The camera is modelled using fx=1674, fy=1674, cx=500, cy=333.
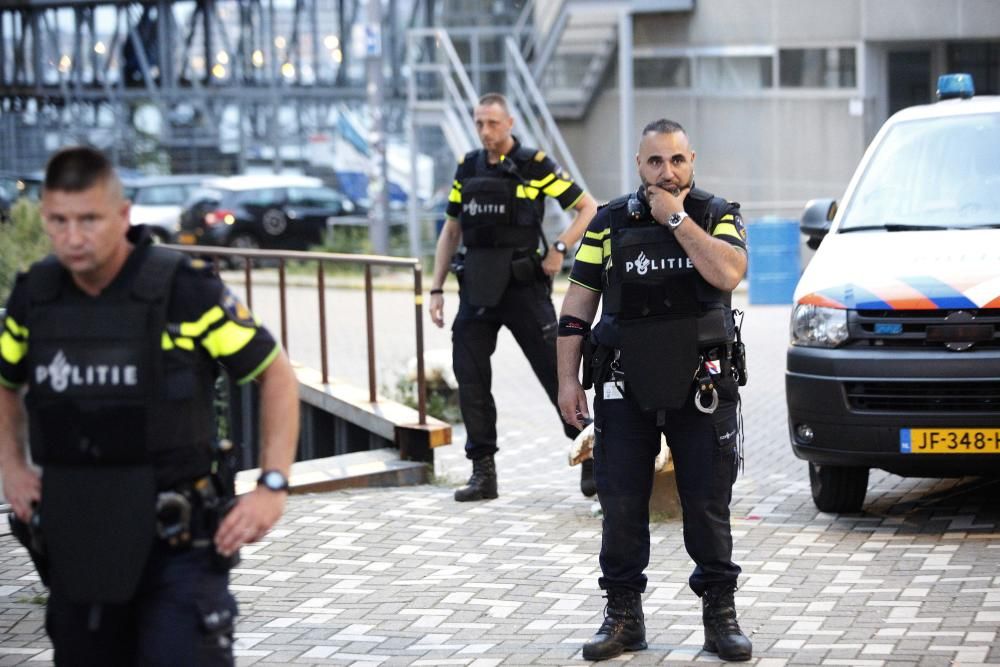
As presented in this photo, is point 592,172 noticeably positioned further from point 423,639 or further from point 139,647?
point 139,647

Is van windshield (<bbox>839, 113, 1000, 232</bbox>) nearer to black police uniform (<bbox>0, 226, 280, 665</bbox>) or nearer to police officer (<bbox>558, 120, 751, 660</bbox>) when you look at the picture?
police officer (<bbox>558, 120, 751, 660</bbox>)

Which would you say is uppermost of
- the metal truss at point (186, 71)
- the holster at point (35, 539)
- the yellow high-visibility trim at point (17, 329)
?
the metal truss at point (186, 71)

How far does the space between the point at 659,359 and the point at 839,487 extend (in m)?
2.98

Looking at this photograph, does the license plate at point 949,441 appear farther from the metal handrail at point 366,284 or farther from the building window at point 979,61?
the building window at point 979,61

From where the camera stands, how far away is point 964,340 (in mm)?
7383

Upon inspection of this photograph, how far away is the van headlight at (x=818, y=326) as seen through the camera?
7617 mm

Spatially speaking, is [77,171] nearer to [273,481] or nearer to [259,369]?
[259,369]

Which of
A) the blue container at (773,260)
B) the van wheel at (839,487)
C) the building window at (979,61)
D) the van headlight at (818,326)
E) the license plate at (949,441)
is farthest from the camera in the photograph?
the building window at (979,61)

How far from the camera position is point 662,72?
84.9 ft

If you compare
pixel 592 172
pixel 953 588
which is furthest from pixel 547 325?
pixel 592 172

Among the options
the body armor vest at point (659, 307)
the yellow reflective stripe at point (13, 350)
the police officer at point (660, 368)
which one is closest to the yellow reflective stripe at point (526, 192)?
the police officer at point (660, 368)

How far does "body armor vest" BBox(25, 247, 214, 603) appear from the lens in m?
3.85

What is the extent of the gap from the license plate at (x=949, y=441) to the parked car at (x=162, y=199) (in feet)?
74.6

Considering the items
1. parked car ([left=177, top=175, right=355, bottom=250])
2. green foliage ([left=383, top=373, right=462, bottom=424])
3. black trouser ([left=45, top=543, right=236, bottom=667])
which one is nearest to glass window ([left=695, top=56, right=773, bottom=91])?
parked car ([left=177, top=175, right=355, bottom=250])
